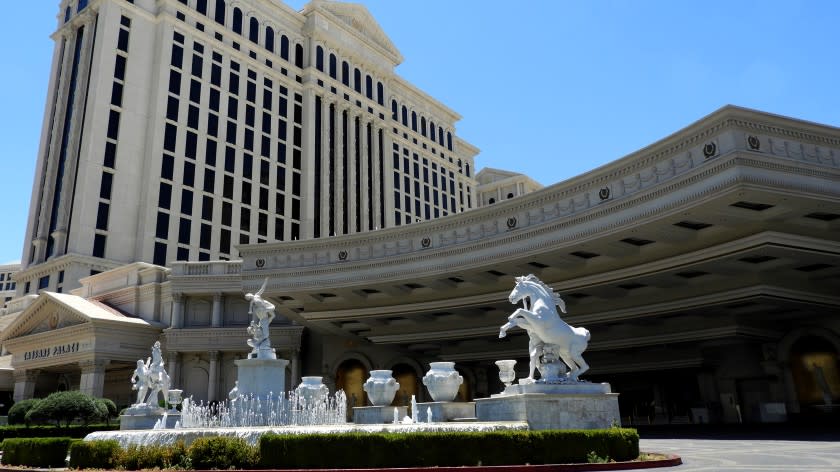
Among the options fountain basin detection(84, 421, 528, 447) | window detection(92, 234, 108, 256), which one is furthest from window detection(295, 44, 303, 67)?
fountain basin detection(84, 421, 528, 447)

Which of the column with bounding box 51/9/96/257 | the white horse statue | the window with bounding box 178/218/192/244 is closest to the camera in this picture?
the white horse statue

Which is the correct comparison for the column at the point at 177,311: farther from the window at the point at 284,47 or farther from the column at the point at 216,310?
the window at the point at 284,47

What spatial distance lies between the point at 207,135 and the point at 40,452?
2281 inches

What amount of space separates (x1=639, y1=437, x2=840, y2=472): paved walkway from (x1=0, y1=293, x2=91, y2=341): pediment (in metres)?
42.7

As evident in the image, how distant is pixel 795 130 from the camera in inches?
894

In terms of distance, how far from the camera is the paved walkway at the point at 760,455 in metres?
12.5

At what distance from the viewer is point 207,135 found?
7012 cm

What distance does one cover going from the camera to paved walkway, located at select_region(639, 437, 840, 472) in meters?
12.5

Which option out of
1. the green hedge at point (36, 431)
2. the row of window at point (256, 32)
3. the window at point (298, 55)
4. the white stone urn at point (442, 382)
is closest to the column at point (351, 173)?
the window at point (298, 55)

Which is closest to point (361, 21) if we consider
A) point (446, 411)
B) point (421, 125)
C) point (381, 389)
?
point (421, 125)

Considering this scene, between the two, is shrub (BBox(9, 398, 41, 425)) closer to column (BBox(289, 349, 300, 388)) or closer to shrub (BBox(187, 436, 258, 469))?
column (BBox(289, 349, 300, 388))

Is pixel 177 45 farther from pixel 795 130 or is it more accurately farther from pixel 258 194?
pixel 795 130

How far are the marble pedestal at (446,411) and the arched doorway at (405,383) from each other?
2807 cm

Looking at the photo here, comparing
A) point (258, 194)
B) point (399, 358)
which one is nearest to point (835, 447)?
point (399, 358)
